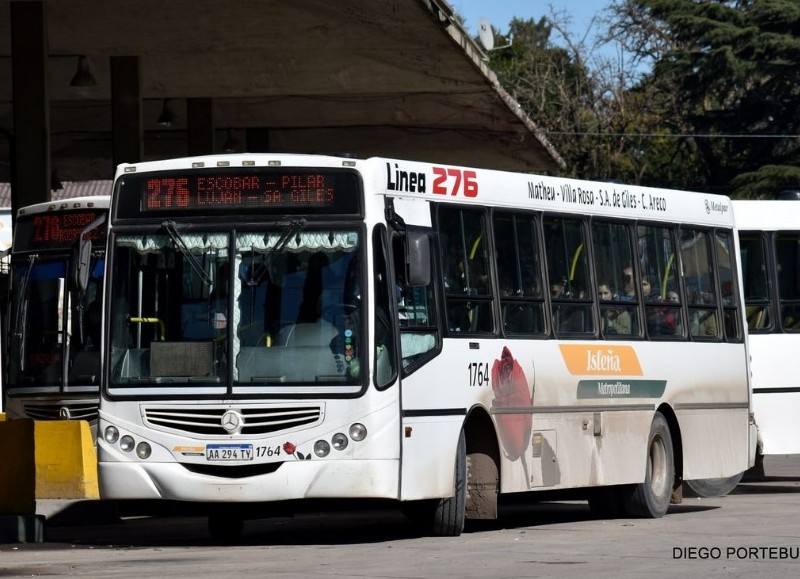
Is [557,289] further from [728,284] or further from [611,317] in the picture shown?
[728,284]

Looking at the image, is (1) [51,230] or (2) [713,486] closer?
(2) [713,486]

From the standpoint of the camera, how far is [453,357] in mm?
13094

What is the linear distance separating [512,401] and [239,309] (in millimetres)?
2519

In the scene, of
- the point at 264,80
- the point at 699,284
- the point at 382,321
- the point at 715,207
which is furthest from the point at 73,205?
the point at 382,321

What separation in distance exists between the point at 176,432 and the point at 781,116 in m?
43.1

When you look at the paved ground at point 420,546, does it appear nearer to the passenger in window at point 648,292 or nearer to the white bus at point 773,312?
the white bus at point 773,312

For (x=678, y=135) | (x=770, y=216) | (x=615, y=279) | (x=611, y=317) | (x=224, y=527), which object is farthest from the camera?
(x=678, y=135)

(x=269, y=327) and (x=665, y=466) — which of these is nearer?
(x=269, y=327)

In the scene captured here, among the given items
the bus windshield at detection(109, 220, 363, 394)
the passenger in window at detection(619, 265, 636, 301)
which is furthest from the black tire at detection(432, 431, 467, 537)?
the passenger in window at detection(619, 265, 636, 301)

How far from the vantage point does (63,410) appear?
2055 centimetres

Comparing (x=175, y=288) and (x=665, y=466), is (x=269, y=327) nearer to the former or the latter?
(x=175, y=288)

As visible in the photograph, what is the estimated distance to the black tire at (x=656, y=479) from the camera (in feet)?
51.9

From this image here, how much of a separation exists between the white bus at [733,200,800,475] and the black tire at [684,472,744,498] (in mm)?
508

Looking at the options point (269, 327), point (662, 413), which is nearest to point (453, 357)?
point (269, 327)
